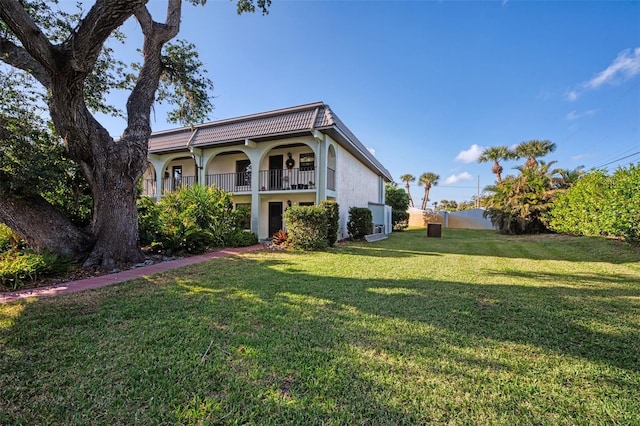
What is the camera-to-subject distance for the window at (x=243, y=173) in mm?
15273

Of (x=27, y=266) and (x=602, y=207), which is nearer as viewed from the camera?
(x=27, y=266)

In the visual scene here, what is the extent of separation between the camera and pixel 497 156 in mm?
27500

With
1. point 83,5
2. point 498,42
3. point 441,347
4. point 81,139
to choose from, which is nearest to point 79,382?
point 441,347

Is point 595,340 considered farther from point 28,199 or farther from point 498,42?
point 498,42

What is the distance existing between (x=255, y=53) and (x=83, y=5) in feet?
18.2

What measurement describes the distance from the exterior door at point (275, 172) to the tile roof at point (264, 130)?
2068 millimetres

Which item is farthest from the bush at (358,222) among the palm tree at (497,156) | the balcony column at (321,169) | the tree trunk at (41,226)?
the palm tree at (497,156)

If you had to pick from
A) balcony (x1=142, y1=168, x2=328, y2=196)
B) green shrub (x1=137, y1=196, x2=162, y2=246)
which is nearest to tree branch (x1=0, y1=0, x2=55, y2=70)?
green shrub (x1=137, y1=196, x2=162, y2=246)

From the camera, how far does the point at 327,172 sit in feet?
41.4

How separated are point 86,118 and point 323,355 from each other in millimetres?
7606

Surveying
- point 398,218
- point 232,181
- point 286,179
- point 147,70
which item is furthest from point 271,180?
point 398,218

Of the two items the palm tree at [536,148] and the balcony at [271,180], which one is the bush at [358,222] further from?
the palm tree at [536,148]

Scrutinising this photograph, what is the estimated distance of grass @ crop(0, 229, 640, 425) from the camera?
1.90m

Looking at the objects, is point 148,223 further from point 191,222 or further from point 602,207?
point 602,207
